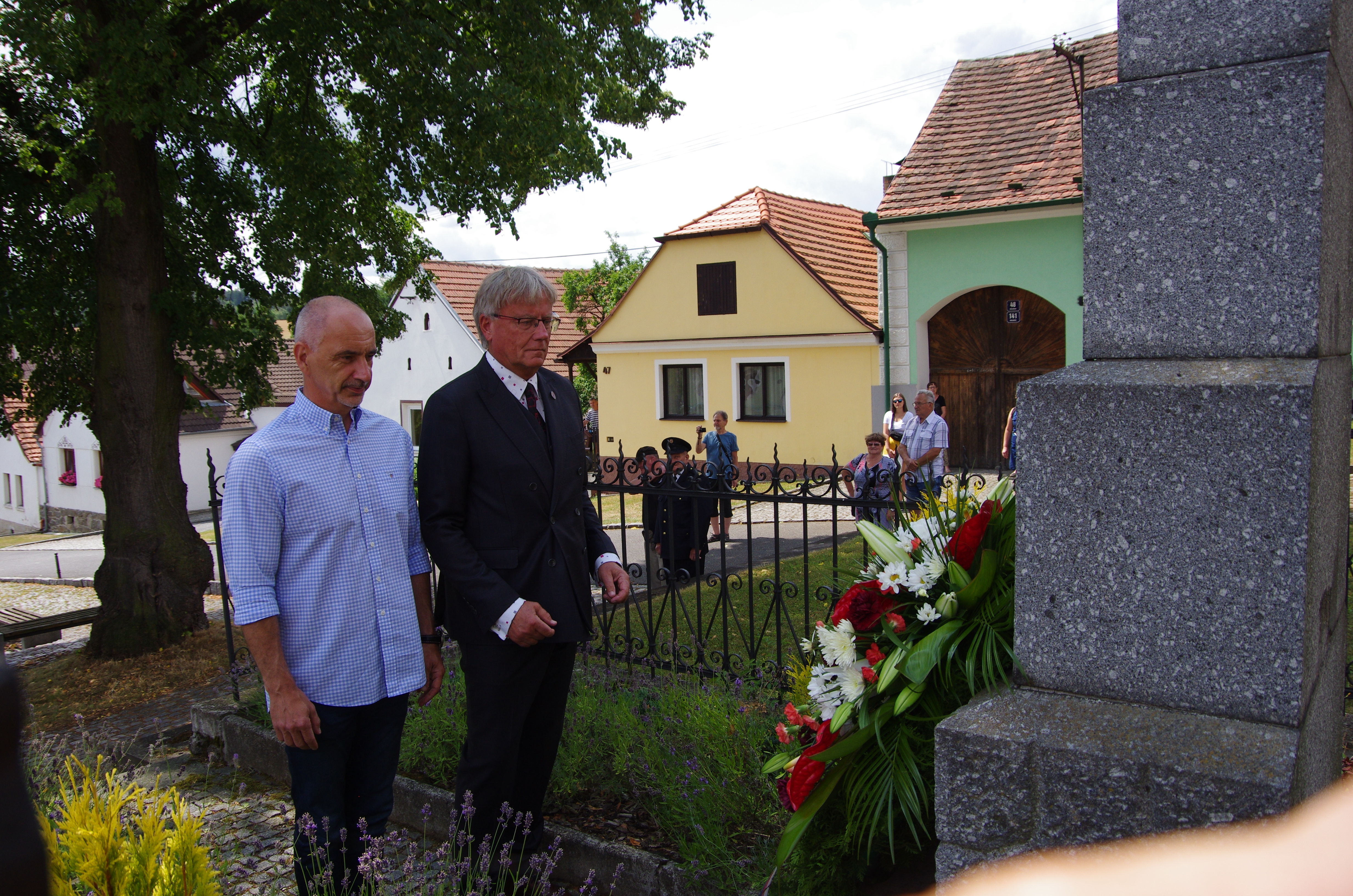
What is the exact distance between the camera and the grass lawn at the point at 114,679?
22.2 ft

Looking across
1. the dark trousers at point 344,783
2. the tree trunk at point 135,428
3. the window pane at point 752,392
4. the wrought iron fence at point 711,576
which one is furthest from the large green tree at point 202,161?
the window pane at point 752,392

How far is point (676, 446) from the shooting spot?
990 centimetres

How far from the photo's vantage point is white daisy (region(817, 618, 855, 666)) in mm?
2330

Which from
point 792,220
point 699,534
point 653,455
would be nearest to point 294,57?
point 653,455

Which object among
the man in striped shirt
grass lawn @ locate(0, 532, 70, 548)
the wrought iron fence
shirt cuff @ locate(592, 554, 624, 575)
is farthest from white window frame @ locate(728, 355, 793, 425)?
grass lawn @ locate(0, 532, 70, 548)

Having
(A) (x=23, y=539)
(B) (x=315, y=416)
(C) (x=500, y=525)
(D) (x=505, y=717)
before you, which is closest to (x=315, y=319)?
(B) (x=315, y=416)

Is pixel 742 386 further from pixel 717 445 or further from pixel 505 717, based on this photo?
pixel 505 717

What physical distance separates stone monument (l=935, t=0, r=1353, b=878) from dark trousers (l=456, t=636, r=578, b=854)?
1.52 metres

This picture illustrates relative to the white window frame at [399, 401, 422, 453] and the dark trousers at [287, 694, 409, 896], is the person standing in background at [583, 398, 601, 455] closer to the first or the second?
the white window frame at [399, 401, 422, 453]

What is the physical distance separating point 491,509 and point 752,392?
19.7 metres

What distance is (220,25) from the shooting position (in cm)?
814

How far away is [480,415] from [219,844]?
222cm

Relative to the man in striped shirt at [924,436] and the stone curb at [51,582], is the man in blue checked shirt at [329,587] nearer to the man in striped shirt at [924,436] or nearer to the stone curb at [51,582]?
the man in striped shirt at [924,436]

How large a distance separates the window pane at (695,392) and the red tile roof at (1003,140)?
7.48 meters
